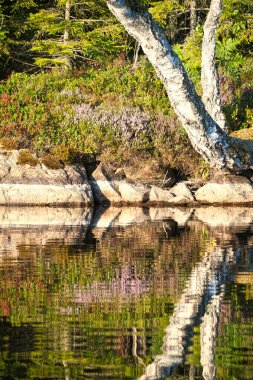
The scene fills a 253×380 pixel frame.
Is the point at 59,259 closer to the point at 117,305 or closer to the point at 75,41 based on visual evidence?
the point at 117,305

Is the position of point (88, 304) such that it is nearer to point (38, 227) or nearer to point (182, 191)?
point (38, 227)

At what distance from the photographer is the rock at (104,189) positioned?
76.4 feet

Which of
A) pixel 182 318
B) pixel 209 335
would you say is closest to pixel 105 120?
pixel 182 318

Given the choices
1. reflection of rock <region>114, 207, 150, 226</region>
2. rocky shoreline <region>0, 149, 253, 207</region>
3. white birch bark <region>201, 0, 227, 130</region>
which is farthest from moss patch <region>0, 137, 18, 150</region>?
white birch bark <region>201, 0, 227, 130</region>

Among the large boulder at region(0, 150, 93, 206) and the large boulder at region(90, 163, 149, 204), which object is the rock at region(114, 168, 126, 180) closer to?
the large boulder at region(90, 163, 149, 204)

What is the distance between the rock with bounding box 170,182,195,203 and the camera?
23.0m

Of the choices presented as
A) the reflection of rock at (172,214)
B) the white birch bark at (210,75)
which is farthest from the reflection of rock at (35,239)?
the white birch bark at (210,75)

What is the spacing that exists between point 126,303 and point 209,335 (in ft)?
5.39

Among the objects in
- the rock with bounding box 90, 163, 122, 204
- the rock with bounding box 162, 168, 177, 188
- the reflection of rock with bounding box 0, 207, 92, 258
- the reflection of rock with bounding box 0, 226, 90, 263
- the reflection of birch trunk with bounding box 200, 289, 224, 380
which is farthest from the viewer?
the rock with bounding box 162, 168, 177, 188

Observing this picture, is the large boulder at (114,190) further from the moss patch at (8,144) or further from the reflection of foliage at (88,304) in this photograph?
the reflection of foliage at (88,304)

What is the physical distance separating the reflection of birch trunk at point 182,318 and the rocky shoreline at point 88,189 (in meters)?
10.0

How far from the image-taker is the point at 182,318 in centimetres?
850

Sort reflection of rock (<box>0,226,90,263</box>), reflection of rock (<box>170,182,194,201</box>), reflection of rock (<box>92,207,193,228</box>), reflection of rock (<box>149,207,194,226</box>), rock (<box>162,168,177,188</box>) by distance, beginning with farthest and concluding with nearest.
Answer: rock (<box>162,168,177,188</box>)
reflection of rock (<box>170,182,194,201</box>)
reflection of rock (<box>149,207,194,226</box>)
reflection of rock (<box>92,207,193,228</box>)
reflection of rock (<box>0,226,90,263</box>)

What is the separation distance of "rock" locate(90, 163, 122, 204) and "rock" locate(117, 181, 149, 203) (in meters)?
0.14
